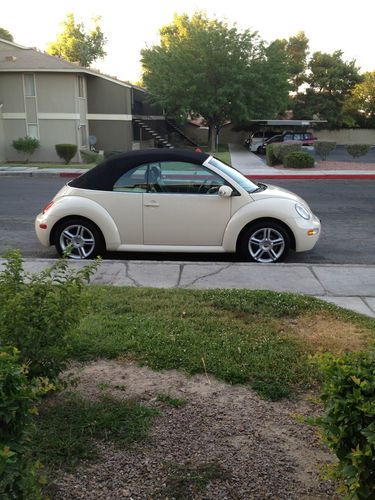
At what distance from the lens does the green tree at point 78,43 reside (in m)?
74.6

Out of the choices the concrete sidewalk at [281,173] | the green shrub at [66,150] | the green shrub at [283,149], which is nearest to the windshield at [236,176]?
the concrete sidewalk at [281,173]

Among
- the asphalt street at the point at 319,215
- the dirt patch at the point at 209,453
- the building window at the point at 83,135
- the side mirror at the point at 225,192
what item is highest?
the building window at the point at 83,135

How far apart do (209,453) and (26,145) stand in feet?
90.9

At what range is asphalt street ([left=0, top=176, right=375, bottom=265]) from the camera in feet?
24.7

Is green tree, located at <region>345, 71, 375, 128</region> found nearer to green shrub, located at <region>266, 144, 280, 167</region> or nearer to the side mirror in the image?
green shrub, located at <region>266, 144, 280, 167</region>

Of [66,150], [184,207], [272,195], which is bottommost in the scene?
[184,207]

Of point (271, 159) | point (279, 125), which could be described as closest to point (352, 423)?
point (271, 159)

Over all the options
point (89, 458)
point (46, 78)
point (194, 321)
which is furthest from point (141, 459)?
point (46, 78)

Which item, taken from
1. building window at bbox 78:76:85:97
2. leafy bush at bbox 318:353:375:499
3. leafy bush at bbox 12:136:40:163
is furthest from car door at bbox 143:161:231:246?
building window at bbox 78:76:85:97

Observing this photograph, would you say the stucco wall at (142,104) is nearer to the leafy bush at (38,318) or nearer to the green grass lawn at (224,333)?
the green grass lawn at (224,333)

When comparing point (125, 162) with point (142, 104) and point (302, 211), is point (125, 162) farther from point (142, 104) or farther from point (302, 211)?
point (142, 104)

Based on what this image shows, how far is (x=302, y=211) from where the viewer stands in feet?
23.1

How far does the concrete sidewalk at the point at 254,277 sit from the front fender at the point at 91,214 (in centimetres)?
41

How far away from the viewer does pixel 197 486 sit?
8.18 feet
